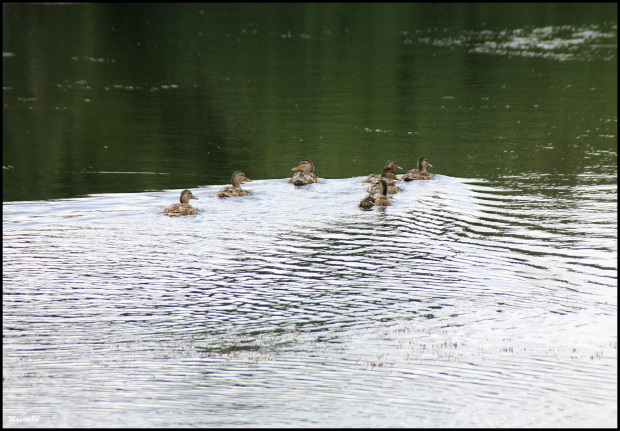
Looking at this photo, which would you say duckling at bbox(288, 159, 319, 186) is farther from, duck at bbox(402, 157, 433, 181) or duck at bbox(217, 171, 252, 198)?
duck at bbox(402, 157, 433, 181)

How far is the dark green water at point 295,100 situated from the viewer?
926 inches

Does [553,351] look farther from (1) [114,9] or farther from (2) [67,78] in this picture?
(1) [114,9]

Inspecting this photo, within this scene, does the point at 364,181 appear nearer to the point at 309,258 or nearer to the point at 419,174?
the point at 419,174

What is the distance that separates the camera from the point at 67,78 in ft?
134

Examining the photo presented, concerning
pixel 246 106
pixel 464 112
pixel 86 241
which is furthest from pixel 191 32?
pixel 86 241

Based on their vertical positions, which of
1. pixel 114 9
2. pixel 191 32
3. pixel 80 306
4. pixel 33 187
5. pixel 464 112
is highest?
pixel 114 9

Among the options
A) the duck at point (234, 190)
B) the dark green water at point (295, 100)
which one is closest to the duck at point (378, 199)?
the duck at point (234, 190)

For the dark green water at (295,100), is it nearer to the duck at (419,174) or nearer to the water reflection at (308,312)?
the duck at (419,174)

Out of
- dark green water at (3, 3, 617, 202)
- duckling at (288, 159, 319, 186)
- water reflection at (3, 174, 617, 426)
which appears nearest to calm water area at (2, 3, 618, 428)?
water reflection at (3, 174, 617, 426)

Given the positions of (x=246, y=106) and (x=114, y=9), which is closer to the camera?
(x=246, y=106)

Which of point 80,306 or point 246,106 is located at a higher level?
point 246,106

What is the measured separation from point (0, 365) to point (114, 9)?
7237 cm

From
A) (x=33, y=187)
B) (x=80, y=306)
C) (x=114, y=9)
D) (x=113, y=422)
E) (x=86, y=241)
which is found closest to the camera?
(x=113, y=422)

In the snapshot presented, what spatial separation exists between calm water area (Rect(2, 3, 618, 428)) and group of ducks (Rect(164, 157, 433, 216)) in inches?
9.5
